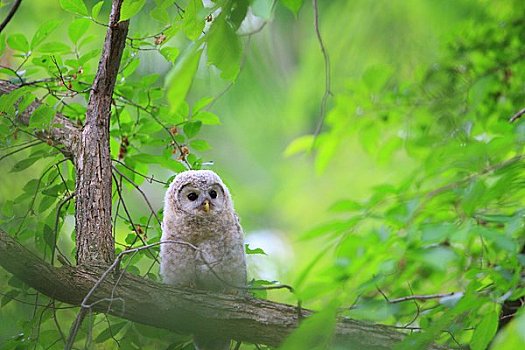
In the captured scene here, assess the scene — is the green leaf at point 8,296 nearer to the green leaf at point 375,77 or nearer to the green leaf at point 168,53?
the green leaf at point 168,53

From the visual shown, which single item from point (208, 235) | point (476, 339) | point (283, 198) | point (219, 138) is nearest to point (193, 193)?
point (208, 235)

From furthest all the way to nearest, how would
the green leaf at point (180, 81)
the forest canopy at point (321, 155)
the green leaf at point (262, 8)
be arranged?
the forest canopy at point (321, 155) < the green leaf at point (262, 8) < the green leaf at point (180, 81)

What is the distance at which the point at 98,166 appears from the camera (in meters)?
2.32

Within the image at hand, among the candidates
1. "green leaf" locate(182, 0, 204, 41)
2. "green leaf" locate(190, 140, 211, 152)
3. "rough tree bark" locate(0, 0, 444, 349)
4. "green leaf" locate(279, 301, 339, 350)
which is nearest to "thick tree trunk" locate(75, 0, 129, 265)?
"rough tree bark" locate(0, 0, 444, 349)

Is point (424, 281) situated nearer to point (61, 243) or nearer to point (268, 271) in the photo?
point (268, 271)

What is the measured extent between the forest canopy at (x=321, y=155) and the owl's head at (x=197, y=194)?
0.10m

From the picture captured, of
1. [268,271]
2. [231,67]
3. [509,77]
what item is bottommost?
[231,67]

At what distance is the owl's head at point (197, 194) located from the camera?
2.87 meters

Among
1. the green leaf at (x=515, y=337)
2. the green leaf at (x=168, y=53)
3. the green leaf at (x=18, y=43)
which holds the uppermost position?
the green leaf at (x=168, y=53)

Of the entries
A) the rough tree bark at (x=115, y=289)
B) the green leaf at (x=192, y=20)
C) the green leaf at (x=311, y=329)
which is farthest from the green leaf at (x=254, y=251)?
the green leaf at (x=311, y=329)

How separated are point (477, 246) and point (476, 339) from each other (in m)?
1.50

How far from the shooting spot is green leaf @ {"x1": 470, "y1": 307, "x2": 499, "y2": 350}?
2.08 meters

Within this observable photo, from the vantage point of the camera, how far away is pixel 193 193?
290 cm

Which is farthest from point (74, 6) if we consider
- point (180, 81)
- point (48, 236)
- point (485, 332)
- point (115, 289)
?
point (485, 332)
